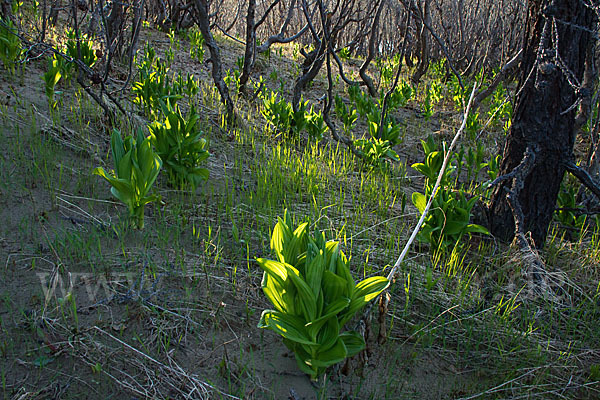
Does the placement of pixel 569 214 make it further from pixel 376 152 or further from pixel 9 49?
pixel 9 49

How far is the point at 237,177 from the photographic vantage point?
368 centimetres

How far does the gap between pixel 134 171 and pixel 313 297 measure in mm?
1417

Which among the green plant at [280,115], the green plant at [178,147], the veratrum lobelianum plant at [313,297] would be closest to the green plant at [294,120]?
the green plant at [280,115]

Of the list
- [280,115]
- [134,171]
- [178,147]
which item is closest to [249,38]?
[280,115]

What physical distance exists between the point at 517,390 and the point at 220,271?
1.54m

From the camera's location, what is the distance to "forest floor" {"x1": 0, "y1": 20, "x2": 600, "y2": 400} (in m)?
1.74

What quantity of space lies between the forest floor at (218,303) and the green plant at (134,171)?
0.19m

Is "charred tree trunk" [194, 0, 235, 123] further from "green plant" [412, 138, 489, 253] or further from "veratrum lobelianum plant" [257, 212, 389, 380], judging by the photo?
"veratrum lobelianum plant" [257, 212, 389, 380]

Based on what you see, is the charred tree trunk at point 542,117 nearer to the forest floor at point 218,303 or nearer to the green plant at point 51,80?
the forest floor at point 218,303

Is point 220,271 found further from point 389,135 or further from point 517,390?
point 389,135

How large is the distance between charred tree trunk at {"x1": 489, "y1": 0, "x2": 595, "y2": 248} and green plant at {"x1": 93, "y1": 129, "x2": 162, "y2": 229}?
230cm

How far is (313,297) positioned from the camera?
5.18 ft

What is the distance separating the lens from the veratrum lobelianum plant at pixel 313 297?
1586mm

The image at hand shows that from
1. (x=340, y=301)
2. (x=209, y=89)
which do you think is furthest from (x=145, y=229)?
→ (x=209, y=89)
